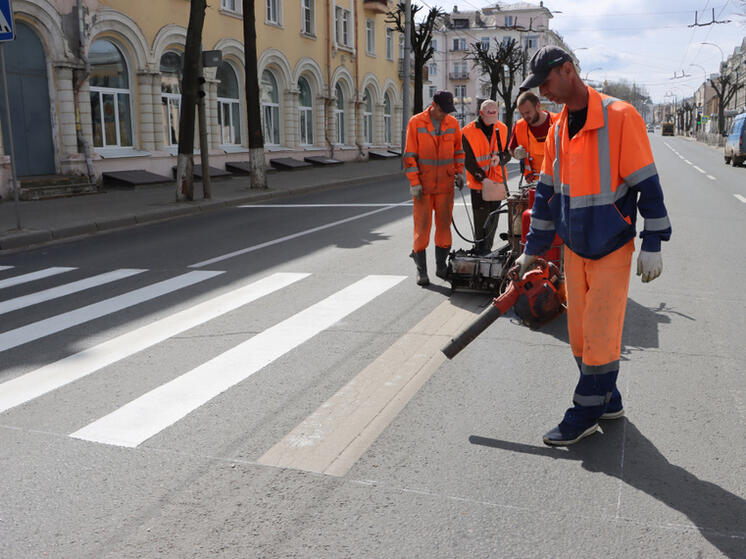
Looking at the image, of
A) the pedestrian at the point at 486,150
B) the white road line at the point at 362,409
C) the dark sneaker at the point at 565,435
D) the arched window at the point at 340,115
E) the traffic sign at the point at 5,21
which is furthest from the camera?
the arched window at the point at 340,115

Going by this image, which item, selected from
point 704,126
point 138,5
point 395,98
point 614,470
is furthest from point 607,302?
point 704,126

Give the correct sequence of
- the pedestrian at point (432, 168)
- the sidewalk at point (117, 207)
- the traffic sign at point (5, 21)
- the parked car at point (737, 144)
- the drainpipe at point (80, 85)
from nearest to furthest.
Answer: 1. the pedestrian at point (432, 168)
2. the traffic sign at point (5, 21)
3. the sidewalk at point (117, 207)
4. the drainpipe at point (80, 85)
5. the parked car at point (737, 144)

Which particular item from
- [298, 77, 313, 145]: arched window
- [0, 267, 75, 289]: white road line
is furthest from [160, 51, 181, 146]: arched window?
[0, 267, 75, 289]: white road line

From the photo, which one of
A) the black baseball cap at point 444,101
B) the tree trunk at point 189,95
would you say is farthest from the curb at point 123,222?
the black baseball cap at point 444,101

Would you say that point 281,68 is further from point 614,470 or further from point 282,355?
point 614,470

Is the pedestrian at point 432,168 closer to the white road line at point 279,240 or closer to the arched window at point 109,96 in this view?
the white road line at point 279,240

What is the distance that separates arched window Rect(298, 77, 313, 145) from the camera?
33.4m

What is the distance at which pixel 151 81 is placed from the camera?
74.0 ft

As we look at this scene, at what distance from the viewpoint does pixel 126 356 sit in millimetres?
5508

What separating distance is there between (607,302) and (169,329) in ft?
12.5

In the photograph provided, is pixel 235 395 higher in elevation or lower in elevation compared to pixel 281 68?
lower

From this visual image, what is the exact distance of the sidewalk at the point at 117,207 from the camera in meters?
12.1

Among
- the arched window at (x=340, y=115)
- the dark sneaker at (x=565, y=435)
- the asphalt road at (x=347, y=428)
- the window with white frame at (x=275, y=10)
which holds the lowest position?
the asphalt road at (x=347, y=428)

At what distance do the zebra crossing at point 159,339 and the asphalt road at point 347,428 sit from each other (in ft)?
0.09
